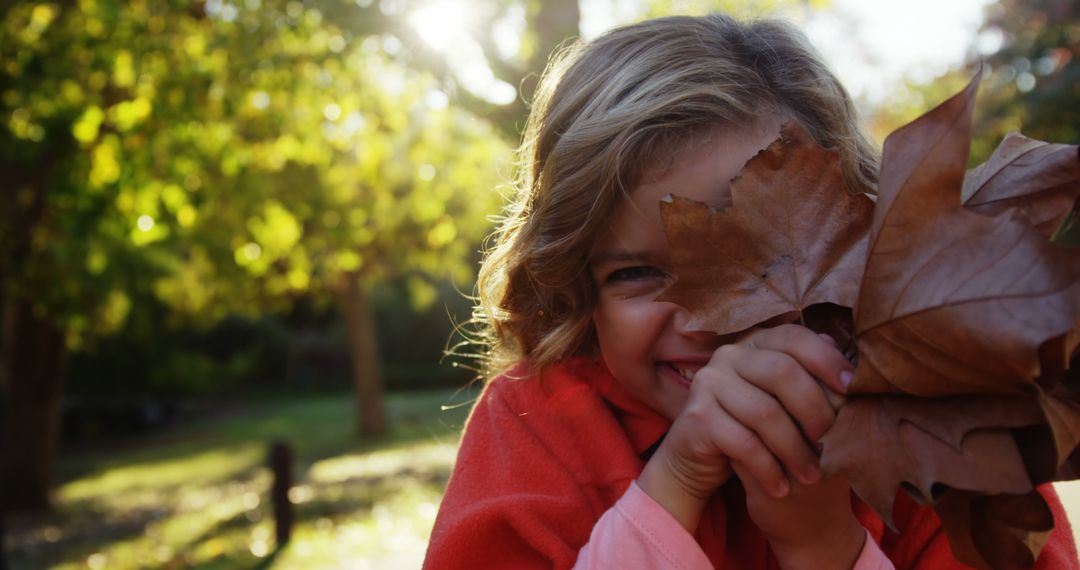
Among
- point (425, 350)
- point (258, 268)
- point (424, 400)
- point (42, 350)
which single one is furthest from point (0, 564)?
point (425, 350)

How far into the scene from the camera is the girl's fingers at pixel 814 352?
104cm

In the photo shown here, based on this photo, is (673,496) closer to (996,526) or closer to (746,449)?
(746,449)

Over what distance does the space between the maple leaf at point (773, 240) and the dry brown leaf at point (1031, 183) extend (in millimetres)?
128

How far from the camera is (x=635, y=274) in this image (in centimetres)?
154

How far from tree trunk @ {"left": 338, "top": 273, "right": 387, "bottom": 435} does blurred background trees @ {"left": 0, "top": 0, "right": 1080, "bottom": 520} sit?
2777mm

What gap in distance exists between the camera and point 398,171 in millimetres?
12367

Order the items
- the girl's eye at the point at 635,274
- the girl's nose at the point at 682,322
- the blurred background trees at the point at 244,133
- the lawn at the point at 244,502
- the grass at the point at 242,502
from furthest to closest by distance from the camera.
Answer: the grass at the point at 242,502
the lawn at the point at 244,502
the blurred background trees at the point at 244,133
the girl's eye at the point at 635,274
the girl's nose at the point at 682,322

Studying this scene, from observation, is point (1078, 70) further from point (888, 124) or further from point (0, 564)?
point (0, 564)

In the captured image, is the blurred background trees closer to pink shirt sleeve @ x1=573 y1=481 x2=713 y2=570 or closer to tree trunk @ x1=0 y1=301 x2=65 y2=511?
tree trunk @ x1=0 y1=301 x2=65 y2=511

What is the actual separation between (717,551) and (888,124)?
20.3 metres

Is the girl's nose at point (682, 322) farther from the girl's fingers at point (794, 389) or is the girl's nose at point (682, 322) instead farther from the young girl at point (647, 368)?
the girl's fingers at point (794, 389)

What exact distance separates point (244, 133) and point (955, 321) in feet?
30.8

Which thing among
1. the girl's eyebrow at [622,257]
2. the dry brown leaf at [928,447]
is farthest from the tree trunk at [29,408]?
the dry brown leaf at [928,447]

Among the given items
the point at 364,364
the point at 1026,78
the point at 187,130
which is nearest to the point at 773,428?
the point at 187,130
